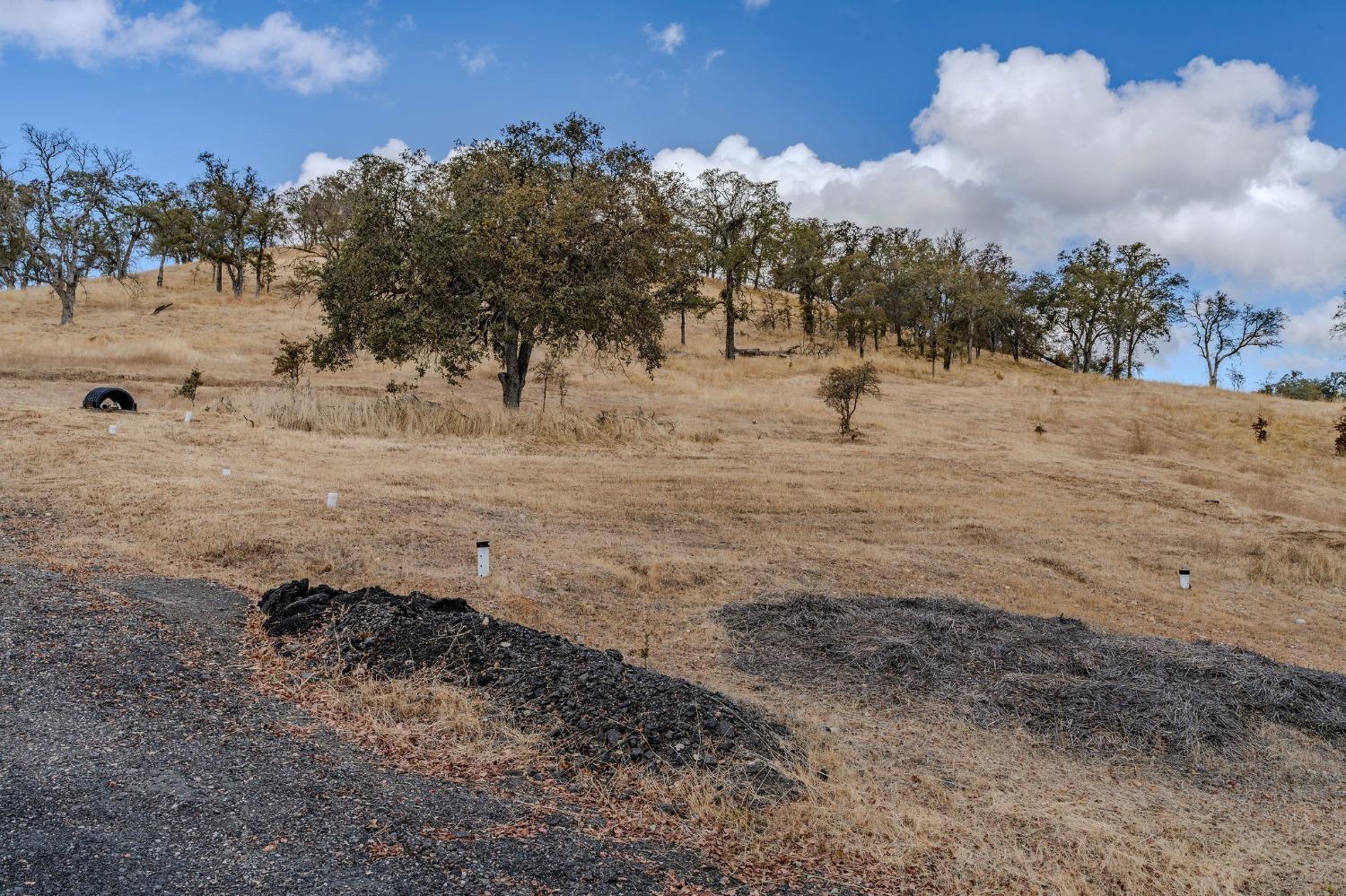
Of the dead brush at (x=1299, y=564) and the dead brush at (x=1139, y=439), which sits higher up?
the dead brush at (x=1139, y=439)

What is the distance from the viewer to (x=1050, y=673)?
7453mm

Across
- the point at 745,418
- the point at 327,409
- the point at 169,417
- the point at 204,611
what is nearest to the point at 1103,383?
the point at 745,418

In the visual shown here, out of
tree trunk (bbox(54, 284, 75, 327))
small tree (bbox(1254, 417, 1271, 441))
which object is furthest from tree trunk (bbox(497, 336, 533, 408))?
tree trunk (bbox(54, 284, 75, 327))

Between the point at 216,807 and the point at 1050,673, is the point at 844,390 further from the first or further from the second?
the point at 216,807

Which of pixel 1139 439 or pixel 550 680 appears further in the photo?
pixel 1139 439

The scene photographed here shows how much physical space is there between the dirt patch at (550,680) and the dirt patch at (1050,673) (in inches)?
72.7

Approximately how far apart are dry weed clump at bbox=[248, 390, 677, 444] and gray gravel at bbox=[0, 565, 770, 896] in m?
13.7

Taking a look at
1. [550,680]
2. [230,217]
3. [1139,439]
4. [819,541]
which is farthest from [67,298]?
[1139,439]

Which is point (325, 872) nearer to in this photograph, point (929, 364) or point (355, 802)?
point (355, 802)

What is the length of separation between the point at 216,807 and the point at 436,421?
1662 cm

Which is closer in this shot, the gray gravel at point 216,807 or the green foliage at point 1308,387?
the gray gravel at point 216,807

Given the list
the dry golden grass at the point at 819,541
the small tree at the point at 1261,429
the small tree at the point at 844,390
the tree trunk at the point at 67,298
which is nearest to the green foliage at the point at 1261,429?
the small tree at the point at 1261,429

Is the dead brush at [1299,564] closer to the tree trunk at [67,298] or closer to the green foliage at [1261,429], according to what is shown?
the green foliage at [1261,429]

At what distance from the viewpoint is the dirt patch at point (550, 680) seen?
526 centimetres
